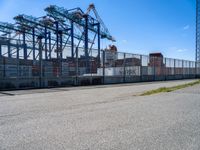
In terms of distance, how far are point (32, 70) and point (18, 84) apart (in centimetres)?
152

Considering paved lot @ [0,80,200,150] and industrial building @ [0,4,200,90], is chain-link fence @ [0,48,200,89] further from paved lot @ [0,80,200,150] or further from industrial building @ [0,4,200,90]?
paved lot @ [0,80,200,150]

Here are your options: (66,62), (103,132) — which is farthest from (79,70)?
(103,132)

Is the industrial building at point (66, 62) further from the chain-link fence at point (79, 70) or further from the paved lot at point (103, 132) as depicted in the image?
the paved lot at point (103, 132)

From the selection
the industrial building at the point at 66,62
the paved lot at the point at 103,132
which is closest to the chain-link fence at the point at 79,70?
the industrial building at the point at 66,62

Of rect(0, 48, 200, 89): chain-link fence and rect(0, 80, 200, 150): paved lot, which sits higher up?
A: rect(0, 48, 200, 89): chain-link fence

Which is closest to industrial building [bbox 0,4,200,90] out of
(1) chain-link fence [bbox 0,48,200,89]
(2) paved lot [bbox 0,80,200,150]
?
(1) chain-link fence [bbox 0,48,200,89]

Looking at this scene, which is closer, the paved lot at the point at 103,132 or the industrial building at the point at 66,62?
the paved lot at the point at 103,132

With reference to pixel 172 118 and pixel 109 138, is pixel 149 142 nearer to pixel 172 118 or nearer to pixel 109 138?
pixel 109 138

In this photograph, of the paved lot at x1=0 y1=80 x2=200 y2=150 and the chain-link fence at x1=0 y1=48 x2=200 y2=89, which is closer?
the paved lot at x1=0 y1=80 x2=200 y2=150

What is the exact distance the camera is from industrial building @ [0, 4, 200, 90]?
14062mm

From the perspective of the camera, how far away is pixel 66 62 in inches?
639

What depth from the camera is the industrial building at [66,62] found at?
14062 mm

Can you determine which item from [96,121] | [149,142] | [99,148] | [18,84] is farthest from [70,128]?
[18,84]

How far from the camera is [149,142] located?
2.93 meters
